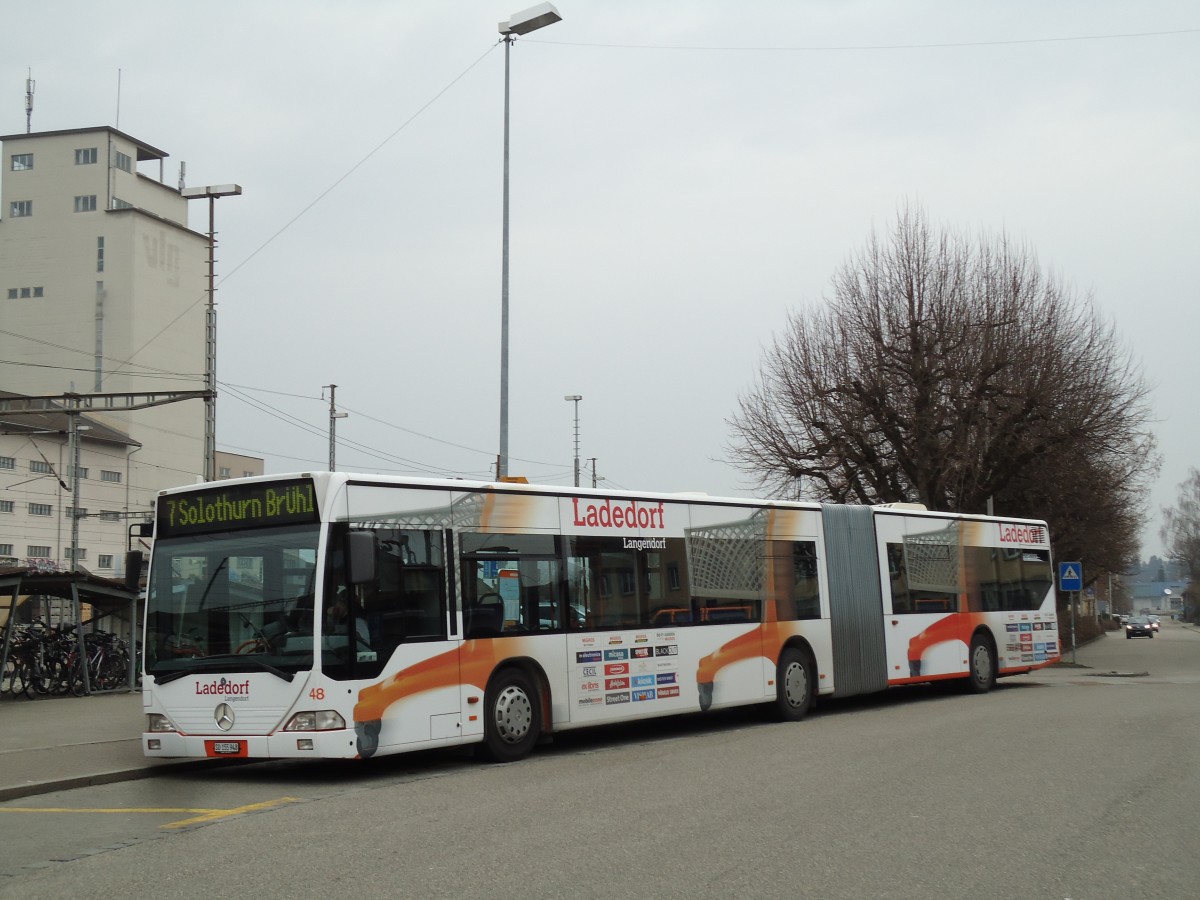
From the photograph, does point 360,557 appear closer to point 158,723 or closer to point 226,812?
point 226,812

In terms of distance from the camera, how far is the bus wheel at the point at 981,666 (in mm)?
22281

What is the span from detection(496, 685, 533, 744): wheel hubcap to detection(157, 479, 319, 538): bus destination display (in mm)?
2884

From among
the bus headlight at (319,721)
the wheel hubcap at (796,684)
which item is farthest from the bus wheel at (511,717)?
the wheel hubcap at (796,684)

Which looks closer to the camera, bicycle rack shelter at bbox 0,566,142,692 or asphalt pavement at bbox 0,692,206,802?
asphalt pavement at bbox 0,692,206,802

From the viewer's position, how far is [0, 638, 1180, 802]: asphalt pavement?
11.8 metres

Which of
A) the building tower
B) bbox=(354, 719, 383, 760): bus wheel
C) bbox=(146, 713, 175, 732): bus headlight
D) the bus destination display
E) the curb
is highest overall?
the building tower

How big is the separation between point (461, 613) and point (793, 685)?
21.7 feet

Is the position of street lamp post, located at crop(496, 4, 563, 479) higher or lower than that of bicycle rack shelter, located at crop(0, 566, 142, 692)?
higher

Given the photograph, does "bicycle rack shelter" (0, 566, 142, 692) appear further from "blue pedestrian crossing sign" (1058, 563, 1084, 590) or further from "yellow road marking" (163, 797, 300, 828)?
"blue pedestrian crossing sign" (1058, 563, 1084, 590)

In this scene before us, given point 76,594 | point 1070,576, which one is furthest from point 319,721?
point 1070,576

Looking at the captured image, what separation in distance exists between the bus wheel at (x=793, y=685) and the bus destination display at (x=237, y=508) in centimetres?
798

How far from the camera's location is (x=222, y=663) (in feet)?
39.2

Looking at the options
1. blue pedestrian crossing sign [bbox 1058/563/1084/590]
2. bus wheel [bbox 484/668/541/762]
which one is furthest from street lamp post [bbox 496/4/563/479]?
blue pedestrian crossing sign [bbox 1058/563/1084/590]

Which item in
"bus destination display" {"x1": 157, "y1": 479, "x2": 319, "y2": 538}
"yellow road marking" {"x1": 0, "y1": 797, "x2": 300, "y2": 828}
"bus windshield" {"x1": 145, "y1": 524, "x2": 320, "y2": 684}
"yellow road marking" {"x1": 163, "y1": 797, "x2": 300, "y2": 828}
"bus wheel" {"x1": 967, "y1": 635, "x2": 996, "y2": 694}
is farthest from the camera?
"bus wheel" {"x1": 967, "y1": 635, "x2": 996, "y2": 694}
